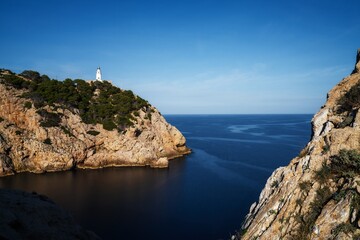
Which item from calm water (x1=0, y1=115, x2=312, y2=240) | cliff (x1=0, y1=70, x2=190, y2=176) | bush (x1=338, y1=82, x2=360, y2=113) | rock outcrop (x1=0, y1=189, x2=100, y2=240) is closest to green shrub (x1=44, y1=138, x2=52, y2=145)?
cliff (x1=0, y1=70, x2=190, y2=176)

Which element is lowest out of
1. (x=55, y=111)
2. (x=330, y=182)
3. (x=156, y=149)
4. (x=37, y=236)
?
(x=156, y=149)

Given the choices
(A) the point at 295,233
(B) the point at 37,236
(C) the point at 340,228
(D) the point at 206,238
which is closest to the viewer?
(B) the point at 37,236

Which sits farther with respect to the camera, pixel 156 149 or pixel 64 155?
pixel 156 149

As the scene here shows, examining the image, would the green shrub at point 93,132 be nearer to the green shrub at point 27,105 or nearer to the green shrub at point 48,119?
the green shrub at point 48,119

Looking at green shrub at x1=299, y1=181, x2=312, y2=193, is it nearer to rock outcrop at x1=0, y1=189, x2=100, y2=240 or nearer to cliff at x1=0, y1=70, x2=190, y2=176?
rock outcrop at x1=0, y1=189, x2=100, y2=240

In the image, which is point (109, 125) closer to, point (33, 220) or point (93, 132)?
point (93, 132)

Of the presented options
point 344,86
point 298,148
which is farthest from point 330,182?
point 298,148

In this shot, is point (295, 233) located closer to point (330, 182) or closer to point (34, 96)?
point (330, 182)

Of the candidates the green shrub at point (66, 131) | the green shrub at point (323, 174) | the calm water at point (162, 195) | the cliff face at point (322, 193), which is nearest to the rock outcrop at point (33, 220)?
the cliff face at point (322, 193)
